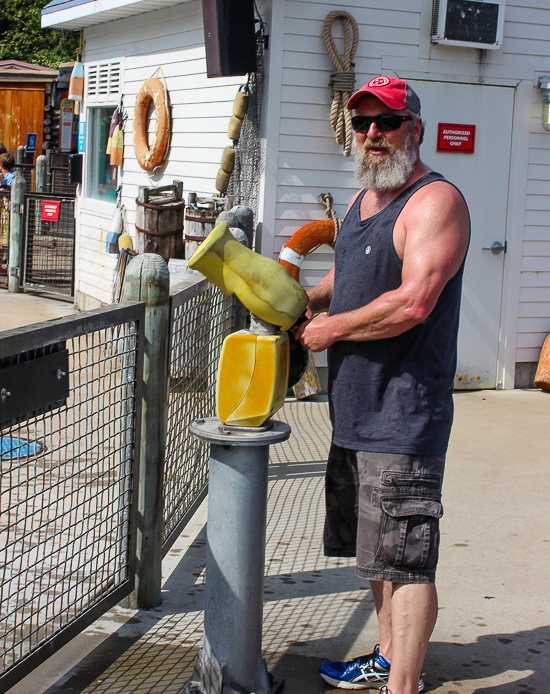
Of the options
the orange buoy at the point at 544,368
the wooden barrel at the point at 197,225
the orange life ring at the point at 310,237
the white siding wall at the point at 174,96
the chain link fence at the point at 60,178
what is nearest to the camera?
the orange life ring at the point at 310,237

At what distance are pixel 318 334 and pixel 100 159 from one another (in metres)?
8.20

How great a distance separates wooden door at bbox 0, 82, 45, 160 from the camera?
20.8 m

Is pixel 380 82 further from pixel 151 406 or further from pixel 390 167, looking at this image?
pixel 151 406

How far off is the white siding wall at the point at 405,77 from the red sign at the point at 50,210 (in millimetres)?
5098

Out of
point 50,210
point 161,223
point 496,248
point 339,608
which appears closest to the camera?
point 339,608

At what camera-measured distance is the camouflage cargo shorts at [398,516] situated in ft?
7.48

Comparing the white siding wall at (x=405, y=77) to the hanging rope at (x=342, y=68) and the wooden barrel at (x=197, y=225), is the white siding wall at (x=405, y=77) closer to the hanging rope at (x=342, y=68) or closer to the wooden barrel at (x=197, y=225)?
the hanging rope at (x=342, y=68)

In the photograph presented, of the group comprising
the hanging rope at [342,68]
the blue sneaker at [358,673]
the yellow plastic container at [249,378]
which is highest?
the hanging rope at [342,68]

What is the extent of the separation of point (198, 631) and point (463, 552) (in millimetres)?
1396

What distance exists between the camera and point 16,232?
34.2 feet

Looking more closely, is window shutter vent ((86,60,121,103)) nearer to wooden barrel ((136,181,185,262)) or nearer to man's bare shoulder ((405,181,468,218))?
wooden barrel ((136,181,185,262))

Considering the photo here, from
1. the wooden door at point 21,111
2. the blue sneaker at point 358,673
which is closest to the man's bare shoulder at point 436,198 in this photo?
the blue sneaker at point 358,673

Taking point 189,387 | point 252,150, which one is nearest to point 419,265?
point 189,387

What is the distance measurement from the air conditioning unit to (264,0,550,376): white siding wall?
0.09 meters
